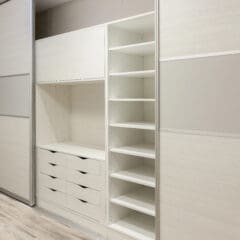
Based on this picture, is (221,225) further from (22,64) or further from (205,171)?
(22,64)

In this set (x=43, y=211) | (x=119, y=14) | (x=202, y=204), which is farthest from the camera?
(x=43, y=211)

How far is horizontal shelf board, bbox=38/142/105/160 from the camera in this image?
2.90 meters

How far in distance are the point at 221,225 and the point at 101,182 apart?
3.85ft

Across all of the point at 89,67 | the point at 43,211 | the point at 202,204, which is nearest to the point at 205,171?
the point at 202,204

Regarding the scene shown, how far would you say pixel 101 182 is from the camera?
2754 mm

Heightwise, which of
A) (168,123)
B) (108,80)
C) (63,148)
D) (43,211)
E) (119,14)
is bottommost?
(43,211)

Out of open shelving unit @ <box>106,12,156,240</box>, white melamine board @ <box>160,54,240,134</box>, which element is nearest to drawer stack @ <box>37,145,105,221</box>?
open shelving unit @ <box>106,12,156,240</box>

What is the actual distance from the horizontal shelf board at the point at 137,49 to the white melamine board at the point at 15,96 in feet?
4.30

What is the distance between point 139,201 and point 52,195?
3.73 ft

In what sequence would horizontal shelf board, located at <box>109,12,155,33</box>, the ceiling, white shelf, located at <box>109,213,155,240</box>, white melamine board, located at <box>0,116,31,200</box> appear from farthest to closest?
the ceiling
white melamine board, located at <box>0,116,31,200</box>
white shelf, located at <box>109,213,155,240</box>
horizontal shelf board, located at <box>109,12,155,33</box>

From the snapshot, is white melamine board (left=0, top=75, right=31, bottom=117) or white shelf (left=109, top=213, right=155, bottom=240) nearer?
white shelf (left=109, top=213, right=155, bottom=240)

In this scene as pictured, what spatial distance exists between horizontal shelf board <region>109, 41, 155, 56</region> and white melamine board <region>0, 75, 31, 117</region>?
51.6 inches

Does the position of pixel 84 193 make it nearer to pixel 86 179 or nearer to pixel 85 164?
pixel 86 179

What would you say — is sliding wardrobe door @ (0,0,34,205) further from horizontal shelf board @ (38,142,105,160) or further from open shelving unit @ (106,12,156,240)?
open shelving unit @ (106,12,156,240)
